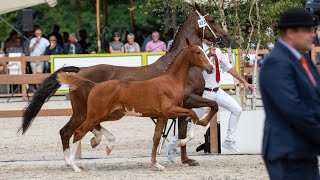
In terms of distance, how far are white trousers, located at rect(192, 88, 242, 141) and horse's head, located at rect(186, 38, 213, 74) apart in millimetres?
950

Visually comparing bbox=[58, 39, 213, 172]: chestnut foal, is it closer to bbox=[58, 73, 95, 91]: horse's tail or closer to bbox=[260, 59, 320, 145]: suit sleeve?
bbox=[58, 73, 95, 91]: horse's tail

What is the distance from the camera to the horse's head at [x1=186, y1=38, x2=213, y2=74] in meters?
12.1

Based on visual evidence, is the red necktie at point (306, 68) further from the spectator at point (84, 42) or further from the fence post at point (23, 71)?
the spectator at point (84, 42)

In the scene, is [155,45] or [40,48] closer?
[155,45]

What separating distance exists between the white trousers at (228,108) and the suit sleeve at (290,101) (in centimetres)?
745

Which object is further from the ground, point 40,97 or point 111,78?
point 111,78

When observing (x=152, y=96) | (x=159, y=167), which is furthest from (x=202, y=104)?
(x=159, y=167)

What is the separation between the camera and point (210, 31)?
13.5 metres

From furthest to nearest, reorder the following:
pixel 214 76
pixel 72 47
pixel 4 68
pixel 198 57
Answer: pixel 72 47
pixel 4 68
pixel 214 76
pixel 198 57

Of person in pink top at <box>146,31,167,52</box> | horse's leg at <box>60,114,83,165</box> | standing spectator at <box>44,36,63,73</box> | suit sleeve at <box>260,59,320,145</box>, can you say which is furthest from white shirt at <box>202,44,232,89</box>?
standing spectator at <box>44,36,63,73</box>

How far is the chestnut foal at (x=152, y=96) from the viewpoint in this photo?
39.8 feet

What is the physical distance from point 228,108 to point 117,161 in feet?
5.83

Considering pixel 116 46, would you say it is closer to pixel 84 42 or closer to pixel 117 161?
pixel 84 42

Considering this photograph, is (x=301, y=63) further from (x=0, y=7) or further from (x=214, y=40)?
(x=0, y=7)
